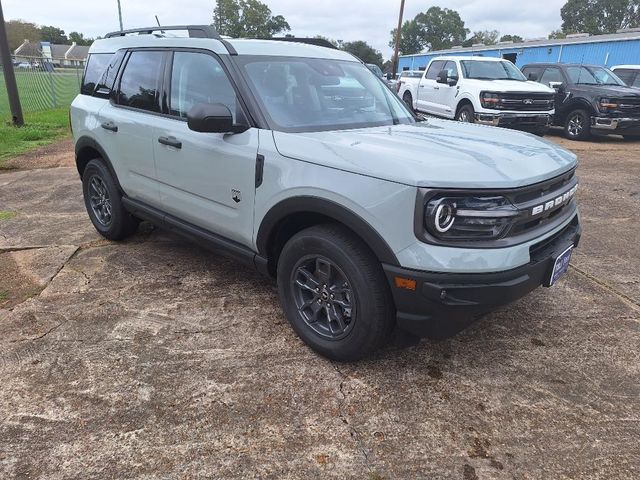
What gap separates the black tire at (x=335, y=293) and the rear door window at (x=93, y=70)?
291 centimetres

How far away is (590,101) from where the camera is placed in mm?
11391

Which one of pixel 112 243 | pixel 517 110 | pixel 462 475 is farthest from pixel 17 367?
pixel 517 110

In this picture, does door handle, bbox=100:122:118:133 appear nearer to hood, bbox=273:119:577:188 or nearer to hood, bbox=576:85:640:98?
hood, bbox=273:119:577:188

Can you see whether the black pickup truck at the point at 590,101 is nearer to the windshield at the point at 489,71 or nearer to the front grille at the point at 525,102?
the windshield at the point at 489,71

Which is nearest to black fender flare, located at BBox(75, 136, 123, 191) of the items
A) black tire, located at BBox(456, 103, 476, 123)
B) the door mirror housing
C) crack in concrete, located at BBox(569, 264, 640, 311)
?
crack in concrete, located at BBox(569, 264, 640, 311)

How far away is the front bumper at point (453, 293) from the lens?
238 centimetres

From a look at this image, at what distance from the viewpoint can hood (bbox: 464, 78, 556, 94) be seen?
10688 mm

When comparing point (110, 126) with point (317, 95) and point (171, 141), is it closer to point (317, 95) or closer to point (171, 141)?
point (171, 141)

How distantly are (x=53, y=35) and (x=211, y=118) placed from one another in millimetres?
119699

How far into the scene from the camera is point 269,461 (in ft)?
7.47

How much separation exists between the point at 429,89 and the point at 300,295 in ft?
35.8

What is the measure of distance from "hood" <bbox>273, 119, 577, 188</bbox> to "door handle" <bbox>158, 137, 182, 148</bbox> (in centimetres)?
93

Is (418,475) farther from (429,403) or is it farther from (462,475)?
(429,403)

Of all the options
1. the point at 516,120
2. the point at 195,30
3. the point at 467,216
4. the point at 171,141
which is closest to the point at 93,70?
the point at 195,30
